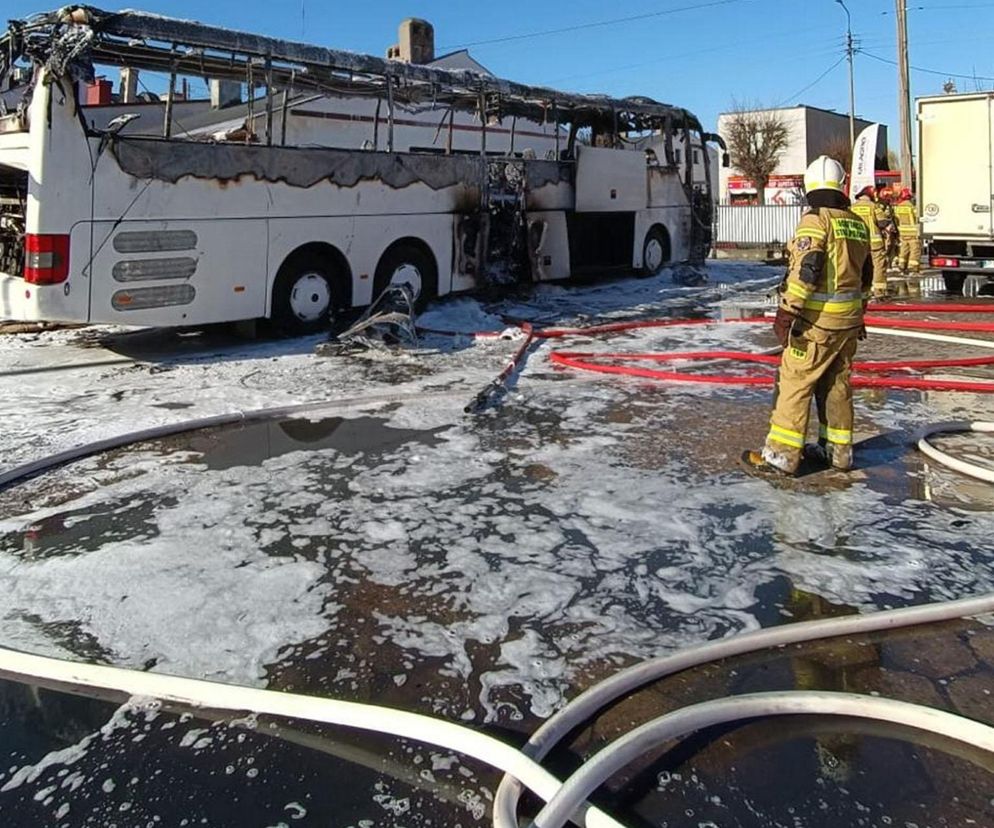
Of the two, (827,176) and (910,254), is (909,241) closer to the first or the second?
(910,254)

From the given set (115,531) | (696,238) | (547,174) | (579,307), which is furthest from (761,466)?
(696,238)

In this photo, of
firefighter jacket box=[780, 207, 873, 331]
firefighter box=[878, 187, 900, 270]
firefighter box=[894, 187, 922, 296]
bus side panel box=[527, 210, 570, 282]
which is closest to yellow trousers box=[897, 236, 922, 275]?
firefighter box=[894, 187, 922, 296]

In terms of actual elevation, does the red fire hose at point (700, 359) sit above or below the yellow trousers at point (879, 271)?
below

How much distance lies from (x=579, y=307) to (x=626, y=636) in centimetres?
999

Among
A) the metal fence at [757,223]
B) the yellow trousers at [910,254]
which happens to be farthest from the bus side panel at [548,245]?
the metal fence at [757,223]

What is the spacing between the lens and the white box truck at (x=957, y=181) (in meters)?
13.0

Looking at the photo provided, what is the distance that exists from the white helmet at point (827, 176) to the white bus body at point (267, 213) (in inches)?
231

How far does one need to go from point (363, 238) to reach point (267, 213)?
1.33 meters

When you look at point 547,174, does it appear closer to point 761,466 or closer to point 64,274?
point 64,274

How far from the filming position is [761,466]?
5070 millimetres

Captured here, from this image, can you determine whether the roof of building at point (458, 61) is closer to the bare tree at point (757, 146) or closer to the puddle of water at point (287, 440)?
the puddle of water at point (287, 440)

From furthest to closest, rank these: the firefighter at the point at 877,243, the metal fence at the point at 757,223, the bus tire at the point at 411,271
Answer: the metal fence at the point at 757,223, the firefighter at the point at 877,243, the bus tire at the point at 411,271

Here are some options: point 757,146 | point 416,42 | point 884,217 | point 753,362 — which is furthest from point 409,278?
point 757,146

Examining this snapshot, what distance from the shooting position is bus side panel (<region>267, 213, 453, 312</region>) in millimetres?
9438
